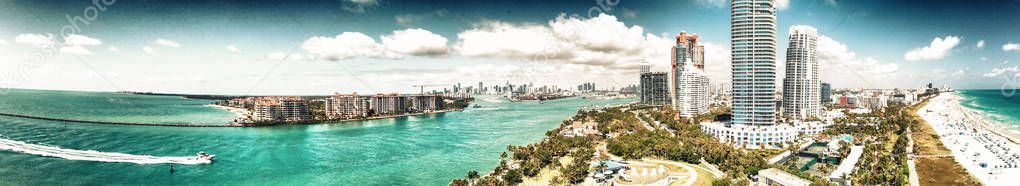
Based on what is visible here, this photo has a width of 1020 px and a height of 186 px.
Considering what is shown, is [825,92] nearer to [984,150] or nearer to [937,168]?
[984,150]

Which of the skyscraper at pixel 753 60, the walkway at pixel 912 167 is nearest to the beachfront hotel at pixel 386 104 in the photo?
the skyscraper at pixel 753 60

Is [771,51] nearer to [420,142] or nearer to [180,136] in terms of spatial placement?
[420,142]

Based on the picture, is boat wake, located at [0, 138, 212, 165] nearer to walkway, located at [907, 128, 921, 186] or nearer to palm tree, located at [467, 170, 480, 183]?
palm tree, located at [467, 170, 480, 183]

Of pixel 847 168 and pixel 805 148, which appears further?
pixel 805 148

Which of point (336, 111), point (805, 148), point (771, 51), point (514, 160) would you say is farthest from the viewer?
point (336, 111)

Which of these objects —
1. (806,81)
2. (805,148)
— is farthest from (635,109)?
(805,148)

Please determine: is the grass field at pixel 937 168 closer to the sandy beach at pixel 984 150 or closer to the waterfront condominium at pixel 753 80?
the sandy beach at pixel 984 150
